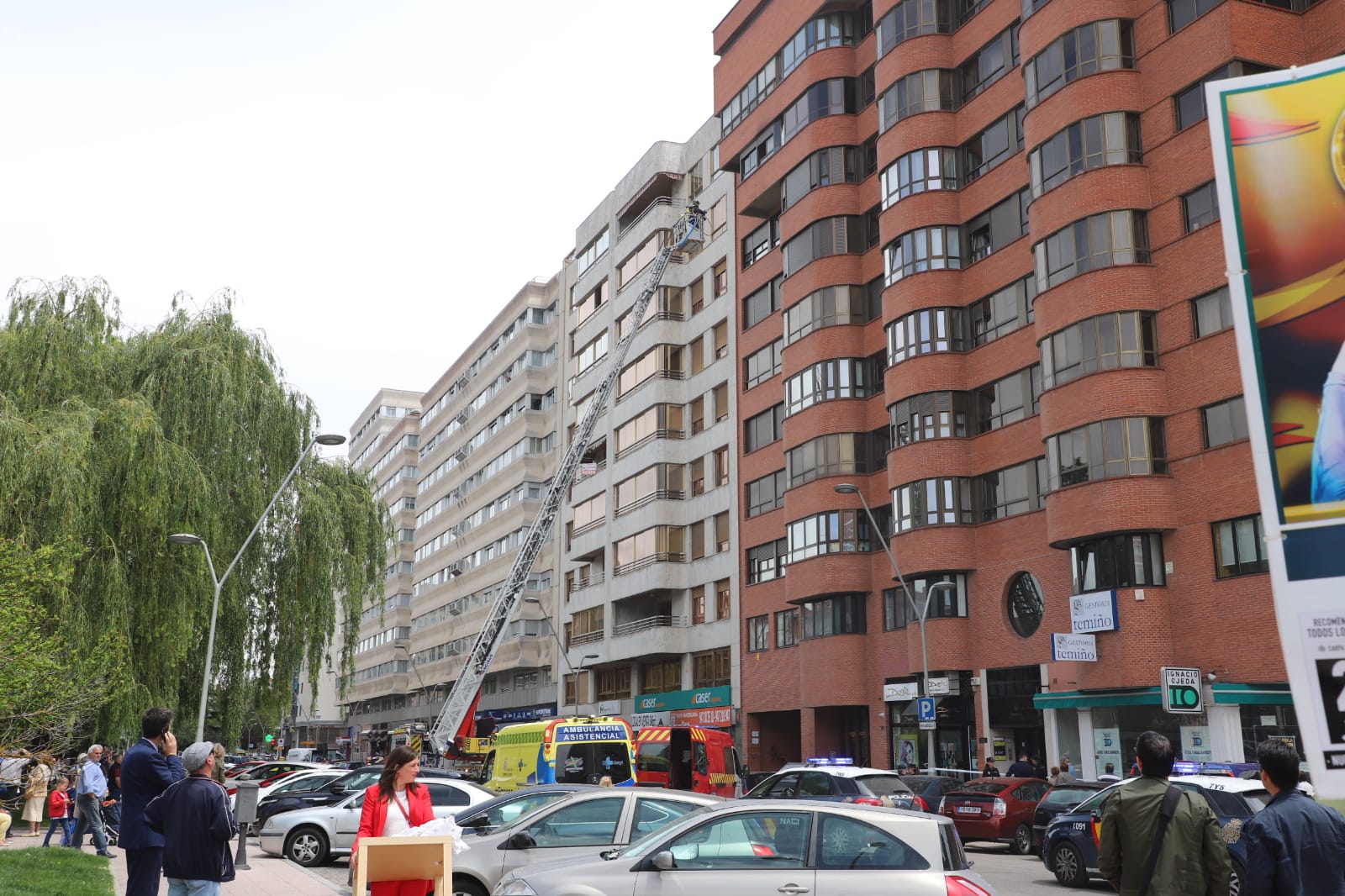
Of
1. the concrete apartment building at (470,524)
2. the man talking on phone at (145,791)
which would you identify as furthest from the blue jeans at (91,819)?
the concrete apartment building at (470,524)

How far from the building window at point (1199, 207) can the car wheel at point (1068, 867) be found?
63.7ft

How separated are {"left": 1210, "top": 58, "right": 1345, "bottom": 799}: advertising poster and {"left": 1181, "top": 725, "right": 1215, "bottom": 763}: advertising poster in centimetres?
3009

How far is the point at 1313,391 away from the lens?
11.4 ft

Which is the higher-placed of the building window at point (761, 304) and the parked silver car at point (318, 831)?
the building window at point (761, 304)

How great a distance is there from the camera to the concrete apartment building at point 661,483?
181ft

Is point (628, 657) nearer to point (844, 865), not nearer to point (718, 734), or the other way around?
point (718, 734)

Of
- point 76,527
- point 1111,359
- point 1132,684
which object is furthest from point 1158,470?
point 76,527

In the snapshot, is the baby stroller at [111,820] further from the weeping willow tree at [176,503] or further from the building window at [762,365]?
the building window at [762,365]

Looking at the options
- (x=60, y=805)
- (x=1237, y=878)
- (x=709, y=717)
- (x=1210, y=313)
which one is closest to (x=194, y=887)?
(x=1237, y=878)

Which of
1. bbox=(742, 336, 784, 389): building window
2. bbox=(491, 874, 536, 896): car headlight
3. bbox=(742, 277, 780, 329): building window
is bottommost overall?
bbox=(491, 874, 536, 896): car headlight

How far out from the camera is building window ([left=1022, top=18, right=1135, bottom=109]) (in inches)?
1384

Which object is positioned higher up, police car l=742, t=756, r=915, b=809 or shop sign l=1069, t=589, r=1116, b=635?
shop sign l=1069, t=589, r=1116, b=635

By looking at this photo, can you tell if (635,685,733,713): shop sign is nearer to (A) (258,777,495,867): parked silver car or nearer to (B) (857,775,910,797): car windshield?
(B) (857,775,910,797): car windshield

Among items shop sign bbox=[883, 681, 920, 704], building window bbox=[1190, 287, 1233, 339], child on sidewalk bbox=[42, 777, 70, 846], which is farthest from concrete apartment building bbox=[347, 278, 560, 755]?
building window bbox=[1190, 287, 1233, 339]
